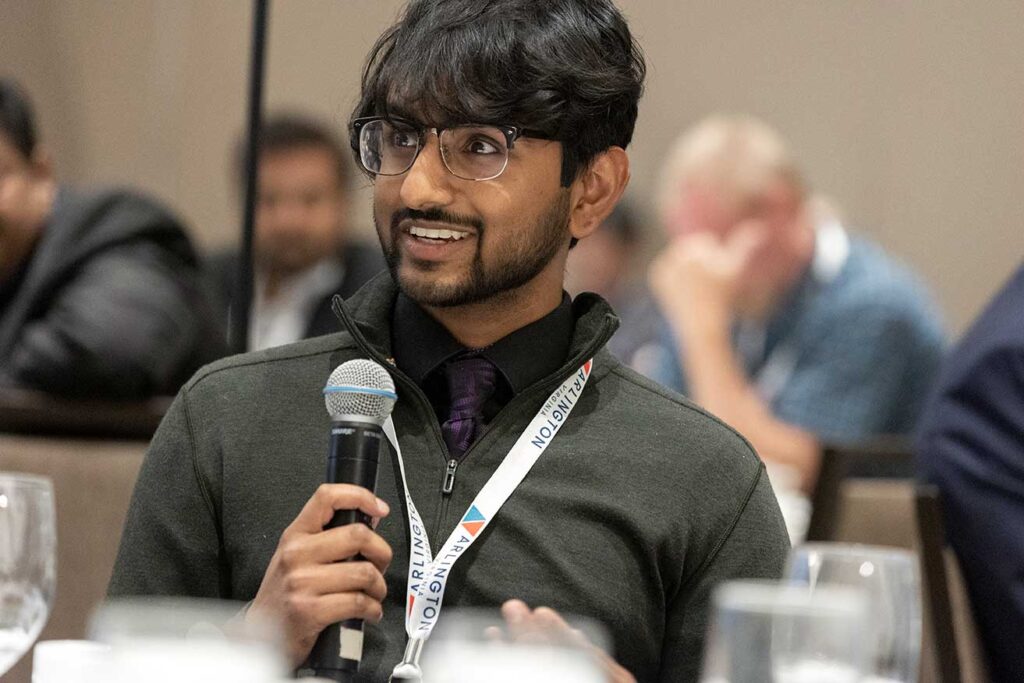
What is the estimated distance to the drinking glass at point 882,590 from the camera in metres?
1.02

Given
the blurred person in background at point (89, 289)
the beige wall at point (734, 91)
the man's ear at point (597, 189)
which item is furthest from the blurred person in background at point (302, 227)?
the man's ear at point (597, 189)

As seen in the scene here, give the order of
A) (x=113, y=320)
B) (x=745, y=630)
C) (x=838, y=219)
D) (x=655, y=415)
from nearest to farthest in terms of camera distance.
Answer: (x=745, y=630), (x=655, y=415), (x=113, y=320), (x=838, y=219)

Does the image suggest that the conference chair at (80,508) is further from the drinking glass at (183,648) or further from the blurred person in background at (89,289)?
the drinking glass at (183,648)

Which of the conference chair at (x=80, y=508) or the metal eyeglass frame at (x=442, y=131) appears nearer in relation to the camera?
the metal eyeglass frame at (x=442, y=131)

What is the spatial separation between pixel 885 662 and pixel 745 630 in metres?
0.19

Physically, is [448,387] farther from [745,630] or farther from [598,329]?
[745,630]

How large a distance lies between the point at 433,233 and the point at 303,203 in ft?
11.5

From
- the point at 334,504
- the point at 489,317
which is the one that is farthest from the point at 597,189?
the point at 334,504

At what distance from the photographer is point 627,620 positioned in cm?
167

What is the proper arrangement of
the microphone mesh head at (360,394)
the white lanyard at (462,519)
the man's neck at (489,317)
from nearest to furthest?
the microphone mesh head at (360,394) → the white lanyard at (462,519) → the man's neck at (489,317)

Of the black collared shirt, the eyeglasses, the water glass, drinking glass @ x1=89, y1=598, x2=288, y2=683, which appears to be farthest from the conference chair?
drinking glass @ x1=89, y1=598, x2=288, y2=683

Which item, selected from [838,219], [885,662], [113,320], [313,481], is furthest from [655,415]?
[838,219]

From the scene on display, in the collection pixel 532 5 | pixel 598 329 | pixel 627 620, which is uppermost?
pixel 532 5

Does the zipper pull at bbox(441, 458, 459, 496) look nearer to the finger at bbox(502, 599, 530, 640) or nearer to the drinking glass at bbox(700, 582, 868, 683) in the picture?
the finger at bbox(502, 599, 530, 640)
